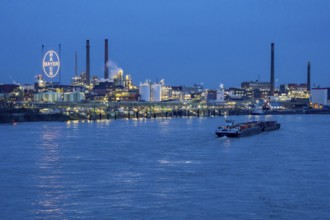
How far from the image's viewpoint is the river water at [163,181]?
10.9 m

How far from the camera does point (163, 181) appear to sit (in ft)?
45.1

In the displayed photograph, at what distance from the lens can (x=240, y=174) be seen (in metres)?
14.8

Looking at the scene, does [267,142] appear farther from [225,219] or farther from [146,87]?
[146,87]

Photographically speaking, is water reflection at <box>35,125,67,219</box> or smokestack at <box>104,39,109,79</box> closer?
water reflection at <box>35,125,67,219</box>

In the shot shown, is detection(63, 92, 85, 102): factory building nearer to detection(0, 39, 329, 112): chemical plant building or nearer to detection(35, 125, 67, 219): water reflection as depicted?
detection(0, 39, 329, 112): chemical plant building

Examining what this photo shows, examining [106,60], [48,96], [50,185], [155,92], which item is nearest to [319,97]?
[155,92]

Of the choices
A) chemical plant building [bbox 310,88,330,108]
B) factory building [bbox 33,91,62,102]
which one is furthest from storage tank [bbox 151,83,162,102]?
chemical plant building [bbox 310,88,330,108]

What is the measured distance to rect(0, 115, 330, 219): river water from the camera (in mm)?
10867

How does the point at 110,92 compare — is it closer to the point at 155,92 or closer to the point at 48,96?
the point at 155,92

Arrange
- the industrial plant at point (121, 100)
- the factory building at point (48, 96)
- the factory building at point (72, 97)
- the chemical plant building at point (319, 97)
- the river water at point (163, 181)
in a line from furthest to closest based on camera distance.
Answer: the chemical plant building at point (319, 97)
the factory building at point (72, 97)
the factory building at point (48, 96)
the industrial plant at point (121, 100)
the river water at point (163, 181)

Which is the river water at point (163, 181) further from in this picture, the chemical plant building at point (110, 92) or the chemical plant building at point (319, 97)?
the chemical plant building at point (319, 97)

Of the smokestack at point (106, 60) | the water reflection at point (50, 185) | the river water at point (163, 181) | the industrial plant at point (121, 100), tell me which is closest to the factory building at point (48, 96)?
the industrial plant at point (121, 100)

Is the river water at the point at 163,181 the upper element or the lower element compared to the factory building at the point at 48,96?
lower

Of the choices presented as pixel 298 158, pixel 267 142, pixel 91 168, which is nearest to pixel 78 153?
pixel 91 168
